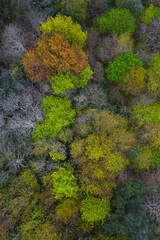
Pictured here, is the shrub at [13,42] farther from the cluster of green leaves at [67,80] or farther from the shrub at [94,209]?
the shrub at [94,209]

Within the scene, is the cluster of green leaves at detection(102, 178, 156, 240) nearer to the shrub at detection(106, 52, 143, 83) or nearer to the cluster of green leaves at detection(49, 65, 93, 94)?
the shrub at detection(106, 52, 143, 83)

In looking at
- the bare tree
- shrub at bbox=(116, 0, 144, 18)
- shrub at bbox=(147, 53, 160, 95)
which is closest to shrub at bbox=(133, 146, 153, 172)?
shrub at bbox=(147, 53, 160, 95)

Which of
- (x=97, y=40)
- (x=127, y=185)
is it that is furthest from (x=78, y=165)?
(x=97, y=40)

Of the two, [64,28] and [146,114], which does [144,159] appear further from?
[64,28]

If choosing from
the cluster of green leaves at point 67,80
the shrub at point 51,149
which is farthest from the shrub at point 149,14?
the shrub at point 51,149

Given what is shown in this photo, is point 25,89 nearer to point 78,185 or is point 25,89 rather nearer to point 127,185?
point 78,185
